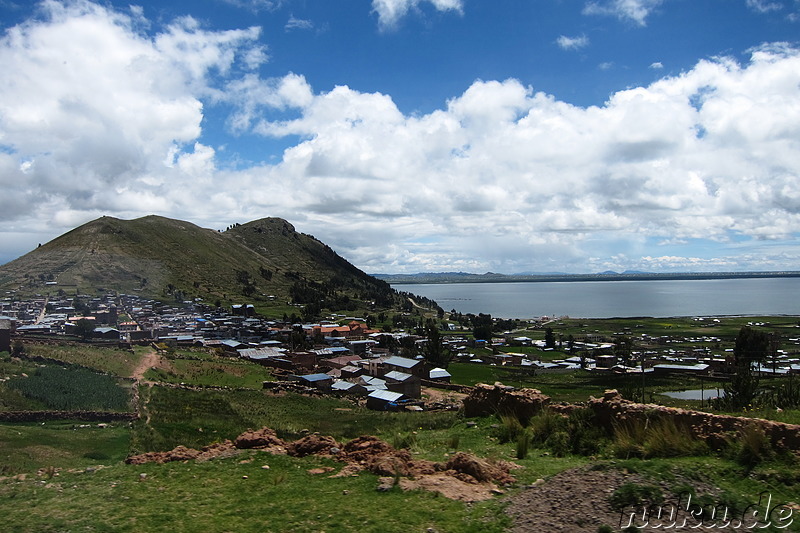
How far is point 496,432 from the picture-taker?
1355 cm

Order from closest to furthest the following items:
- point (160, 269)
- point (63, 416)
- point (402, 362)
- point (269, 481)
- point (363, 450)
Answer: point (269, 481) → point (363, 450) → point (63, 416) → point (402, 362) → point (160, 269)

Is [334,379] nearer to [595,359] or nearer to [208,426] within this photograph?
[208,426]

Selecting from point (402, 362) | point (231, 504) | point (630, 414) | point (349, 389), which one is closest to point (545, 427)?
point (630, 414)

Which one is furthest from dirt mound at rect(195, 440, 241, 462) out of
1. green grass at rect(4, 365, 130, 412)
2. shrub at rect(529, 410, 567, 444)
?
green grass at rect(4, 365, 130, 412)

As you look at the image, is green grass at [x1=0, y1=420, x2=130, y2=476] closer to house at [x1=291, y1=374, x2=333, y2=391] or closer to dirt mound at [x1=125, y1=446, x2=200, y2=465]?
dirt mound at [x1=125, y1=446, x2=200, y2=465]

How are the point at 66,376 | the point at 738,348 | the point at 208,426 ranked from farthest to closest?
the point at 738,348, the point at 66,376, the point at 208,426

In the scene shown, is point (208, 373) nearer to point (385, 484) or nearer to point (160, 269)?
point (385, 484)

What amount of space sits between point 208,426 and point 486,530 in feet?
54.8

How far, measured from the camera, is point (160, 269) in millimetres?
121688

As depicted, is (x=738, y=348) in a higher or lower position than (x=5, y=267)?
lower

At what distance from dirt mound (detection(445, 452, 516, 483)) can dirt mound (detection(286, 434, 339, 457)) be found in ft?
9.49

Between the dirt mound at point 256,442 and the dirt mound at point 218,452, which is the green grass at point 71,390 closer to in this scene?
the dirt mound at point 218,452

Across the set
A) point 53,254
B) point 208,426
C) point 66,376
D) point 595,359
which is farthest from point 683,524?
point 53,254

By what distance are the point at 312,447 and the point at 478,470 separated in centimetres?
396
